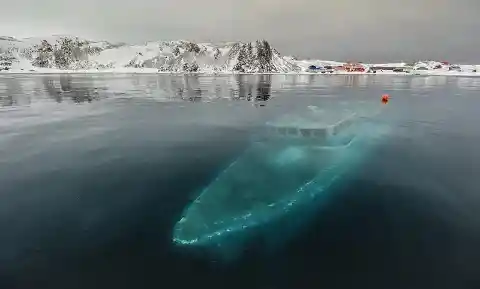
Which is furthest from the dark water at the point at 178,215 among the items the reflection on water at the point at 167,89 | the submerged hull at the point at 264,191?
the reflection on water at the point at 167,89

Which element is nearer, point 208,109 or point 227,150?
point 227,150

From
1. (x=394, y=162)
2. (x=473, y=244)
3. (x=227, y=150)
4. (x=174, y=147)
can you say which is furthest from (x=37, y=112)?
(x=473, y=244)

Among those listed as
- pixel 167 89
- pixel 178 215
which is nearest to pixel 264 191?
pixel 178 215

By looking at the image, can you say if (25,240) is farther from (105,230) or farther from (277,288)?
(277,288)

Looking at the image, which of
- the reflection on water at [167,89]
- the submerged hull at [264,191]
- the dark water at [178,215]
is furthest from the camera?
the reflection on water at [167,89]

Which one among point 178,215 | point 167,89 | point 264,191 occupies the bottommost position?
point 178,215

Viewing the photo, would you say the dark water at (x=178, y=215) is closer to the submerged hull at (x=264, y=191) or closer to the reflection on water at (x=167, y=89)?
the submerged hull at (x=264, y=191)

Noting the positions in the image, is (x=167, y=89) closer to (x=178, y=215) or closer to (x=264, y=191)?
(x=264, y=191)

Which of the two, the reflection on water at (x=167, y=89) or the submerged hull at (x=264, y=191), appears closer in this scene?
the submerged hull at (x=264, y=191)
